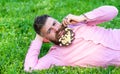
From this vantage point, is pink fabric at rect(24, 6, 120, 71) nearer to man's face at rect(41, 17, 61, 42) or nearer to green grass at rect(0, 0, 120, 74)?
green grass at rect(0, 0, 120, 74)

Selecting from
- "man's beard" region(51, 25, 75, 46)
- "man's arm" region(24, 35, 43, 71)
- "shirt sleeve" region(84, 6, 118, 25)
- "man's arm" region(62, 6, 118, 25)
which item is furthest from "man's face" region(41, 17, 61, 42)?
"shirt sleeve" region(84, 6, 118, 25)

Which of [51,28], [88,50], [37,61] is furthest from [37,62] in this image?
[88,50]

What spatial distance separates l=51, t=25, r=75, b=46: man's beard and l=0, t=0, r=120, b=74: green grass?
391 millimetres

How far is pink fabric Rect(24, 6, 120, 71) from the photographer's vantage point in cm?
649

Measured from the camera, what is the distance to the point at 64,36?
21.0ft

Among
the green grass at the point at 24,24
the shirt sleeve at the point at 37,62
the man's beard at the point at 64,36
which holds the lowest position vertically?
the green grass at the point at 24,24

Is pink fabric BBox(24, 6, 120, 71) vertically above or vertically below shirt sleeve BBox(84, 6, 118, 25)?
below

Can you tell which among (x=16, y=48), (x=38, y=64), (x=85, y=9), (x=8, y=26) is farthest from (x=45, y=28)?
(x=85, y=9)

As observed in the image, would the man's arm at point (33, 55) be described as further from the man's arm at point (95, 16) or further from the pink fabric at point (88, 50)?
the man's arm at point (95, 16)

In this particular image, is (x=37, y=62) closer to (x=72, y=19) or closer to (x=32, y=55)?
(x=32, y=55)

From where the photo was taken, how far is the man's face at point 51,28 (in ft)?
21.2

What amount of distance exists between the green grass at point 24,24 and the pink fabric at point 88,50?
0.10 metres

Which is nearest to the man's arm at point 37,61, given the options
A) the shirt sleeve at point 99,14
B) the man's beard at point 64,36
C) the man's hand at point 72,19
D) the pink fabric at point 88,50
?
the pink fabric at point 88,50

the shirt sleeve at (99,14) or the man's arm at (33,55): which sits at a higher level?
the shirt sleeve at (99,14)
